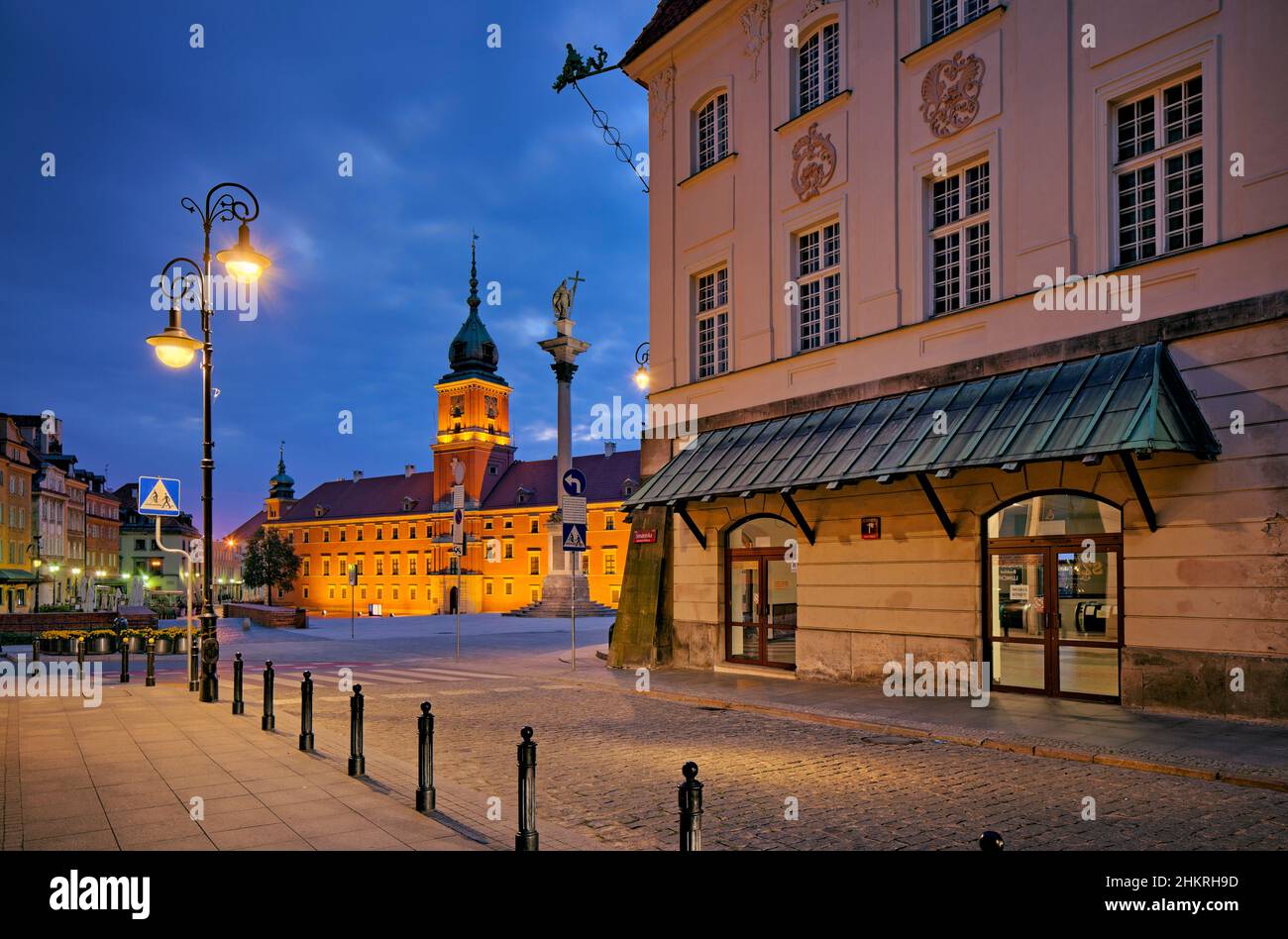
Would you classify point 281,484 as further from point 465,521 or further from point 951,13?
point 951,13

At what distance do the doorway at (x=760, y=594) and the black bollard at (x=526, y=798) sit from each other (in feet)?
37.2

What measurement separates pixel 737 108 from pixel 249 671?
17146 millimetres

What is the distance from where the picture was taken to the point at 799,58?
17625 mm

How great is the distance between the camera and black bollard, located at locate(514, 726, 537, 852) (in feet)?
19.6

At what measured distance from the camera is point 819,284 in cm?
1706

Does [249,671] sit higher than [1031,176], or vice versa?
[1031,176]

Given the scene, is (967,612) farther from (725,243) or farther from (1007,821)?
(725,243)

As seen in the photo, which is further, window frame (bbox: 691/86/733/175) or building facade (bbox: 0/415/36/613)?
building facade (bbox: 0/415/36/613)

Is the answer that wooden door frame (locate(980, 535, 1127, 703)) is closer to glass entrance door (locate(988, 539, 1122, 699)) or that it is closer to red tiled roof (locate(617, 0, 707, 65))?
glass entrance door (locate(988, 539, 1122, 699))

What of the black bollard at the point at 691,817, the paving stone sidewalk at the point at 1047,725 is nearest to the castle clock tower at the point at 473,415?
the paving stone sidewalk at the point at 1047,725

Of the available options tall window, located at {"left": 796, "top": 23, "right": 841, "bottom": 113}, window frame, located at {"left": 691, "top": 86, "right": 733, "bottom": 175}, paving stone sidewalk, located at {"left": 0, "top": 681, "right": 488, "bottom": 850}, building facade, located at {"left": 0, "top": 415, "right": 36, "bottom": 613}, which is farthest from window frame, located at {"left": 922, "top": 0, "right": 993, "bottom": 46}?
building facade, located at {"left": 0, "top": 415, "right": 36, "bottom": 613}

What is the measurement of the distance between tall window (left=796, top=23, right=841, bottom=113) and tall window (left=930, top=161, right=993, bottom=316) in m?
3.23

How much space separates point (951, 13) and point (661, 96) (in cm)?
807
